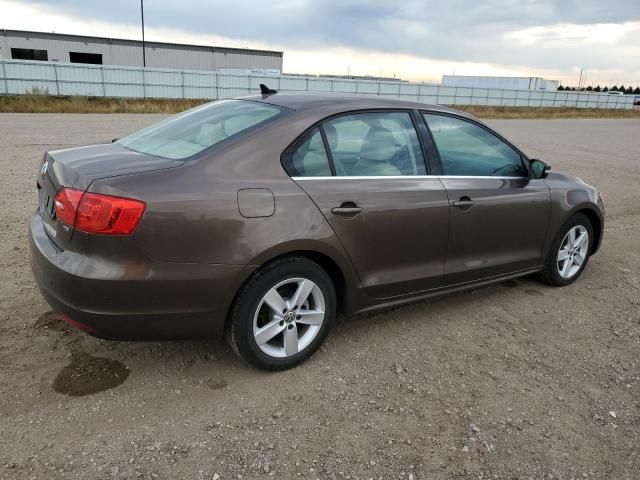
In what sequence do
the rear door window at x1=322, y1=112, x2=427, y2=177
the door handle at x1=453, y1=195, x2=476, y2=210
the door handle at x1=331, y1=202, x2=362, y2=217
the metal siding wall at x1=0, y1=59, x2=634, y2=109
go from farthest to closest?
the metal siding wall at x1=0, y1=59, x2=634, y2=109
the door handle at x1=453, y1=195, x2=476, y2=210
the rear door window at x1=322, y1=112, x2=427, y2=177
the door handle at x1=331, y1=202, x2=362, y2=217

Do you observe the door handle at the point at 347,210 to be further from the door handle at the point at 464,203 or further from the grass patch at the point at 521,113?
the grass patch at the point at 521,113

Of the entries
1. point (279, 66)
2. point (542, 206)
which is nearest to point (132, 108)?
point (542, 206)

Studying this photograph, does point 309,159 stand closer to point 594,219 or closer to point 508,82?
point 594,219

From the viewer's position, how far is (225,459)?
2516 millimetres

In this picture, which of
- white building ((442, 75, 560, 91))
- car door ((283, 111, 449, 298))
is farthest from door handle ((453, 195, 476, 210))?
white building ((442, 75, 560, 91))

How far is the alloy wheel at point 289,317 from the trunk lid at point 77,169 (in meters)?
0.93

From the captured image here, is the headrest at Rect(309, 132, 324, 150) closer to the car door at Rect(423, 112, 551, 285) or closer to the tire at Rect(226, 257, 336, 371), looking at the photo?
the tire at Rect(226, 257, 336, 371)

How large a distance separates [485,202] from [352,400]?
1800mm

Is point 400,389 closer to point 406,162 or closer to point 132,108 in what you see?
point 406,162

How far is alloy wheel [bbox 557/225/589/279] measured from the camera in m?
4.79

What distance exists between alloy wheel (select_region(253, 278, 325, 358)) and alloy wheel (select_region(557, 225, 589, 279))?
8.53 ft

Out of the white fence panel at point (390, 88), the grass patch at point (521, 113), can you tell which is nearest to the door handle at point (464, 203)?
the grass patch at point (521, 113)

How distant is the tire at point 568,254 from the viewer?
15.3 ft

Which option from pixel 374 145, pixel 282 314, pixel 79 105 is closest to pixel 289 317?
pixel 282 314
